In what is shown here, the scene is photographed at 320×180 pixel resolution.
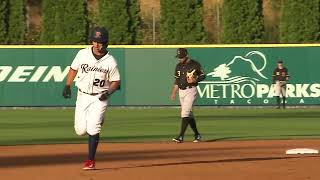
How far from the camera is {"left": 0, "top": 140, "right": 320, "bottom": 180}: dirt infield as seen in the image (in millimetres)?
12383

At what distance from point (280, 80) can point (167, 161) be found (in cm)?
2184

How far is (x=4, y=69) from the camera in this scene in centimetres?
3697

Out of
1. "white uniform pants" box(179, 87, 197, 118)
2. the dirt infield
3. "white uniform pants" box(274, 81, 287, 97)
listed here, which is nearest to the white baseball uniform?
the dirt infield

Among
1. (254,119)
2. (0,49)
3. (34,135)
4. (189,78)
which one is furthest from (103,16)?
(189,78)

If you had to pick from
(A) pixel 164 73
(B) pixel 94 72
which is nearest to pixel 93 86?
(B) pixel 94 72

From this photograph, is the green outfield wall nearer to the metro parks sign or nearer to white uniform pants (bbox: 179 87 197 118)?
the metro parks sign

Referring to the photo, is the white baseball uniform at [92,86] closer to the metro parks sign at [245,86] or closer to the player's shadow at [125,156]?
the player's shadow at [125,156]

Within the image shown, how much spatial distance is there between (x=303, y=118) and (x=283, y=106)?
24.0 feet

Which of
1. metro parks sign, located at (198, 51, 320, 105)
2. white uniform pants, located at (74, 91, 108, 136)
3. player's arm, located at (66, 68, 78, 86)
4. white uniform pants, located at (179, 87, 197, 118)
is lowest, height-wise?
metro parks sign, located at (198, 51, 320, 105)

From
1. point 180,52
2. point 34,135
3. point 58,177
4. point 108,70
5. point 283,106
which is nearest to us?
point 58,177

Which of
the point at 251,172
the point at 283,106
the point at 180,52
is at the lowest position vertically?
the point at 283,106

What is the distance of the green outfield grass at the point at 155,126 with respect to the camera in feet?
69.3

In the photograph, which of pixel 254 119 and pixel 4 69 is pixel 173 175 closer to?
pixel 254 119

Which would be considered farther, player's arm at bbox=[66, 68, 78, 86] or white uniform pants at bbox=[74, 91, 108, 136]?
player's arm at bbox=[66, 68, 78, 86]
